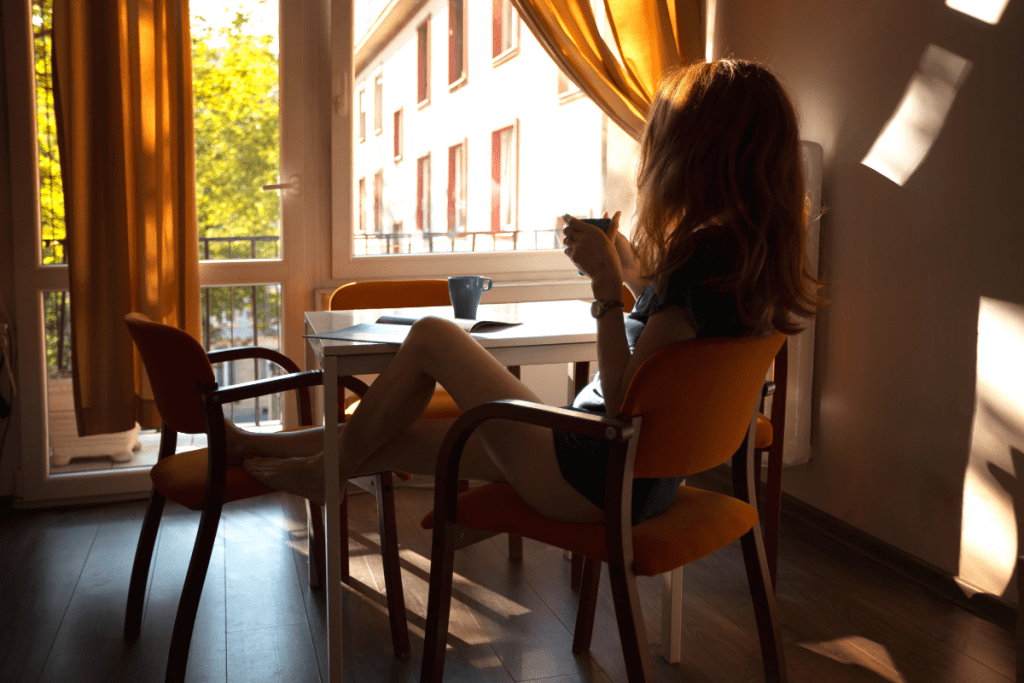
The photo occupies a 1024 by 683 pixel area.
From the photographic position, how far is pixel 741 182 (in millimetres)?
1375

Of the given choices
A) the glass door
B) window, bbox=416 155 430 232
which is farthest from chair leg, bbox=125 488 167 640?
window, bbox=416 155 430 232

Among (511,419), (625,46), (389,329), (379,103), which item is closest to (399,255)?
(379,103)

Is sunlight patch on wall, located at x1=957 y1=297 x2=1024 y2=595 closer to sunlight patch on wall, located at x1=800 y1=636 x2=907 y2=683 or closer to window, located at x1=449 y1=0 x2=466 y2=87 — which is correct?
sunlight patch on wall, located at x1=800 y1=636 x2=907 y2=683

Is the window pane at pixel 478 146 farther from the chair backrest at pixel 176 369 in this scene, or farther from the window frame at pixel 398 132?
the chair backrest at pixel 176 369

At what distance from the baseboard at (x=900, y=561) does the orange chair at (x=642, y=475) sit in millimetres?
926

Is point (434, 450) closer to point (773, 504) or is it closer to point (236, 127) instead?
point (773, 504)

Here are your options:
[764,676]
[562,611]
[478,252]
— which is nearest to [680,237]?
[764,676]

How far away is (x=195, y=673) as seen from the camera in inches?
A: 69.9

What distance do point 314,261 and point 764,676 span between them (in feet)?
6.72

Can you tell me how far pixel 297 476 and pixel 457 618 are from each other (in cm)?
62

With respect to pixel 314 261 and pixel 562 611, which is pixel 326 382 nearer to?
pixel 562 611

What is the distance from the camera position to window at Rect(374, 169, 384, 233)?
309 cm

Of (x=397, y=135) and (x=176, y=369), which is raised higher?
(x=397, y=135)

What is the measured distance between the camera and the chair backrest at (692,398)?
1.26 meters
